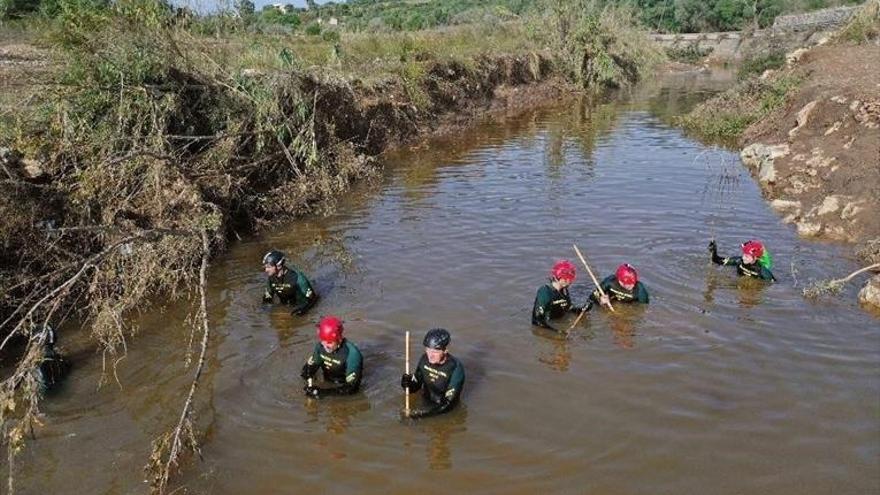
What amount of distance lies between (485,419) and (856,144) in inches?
524

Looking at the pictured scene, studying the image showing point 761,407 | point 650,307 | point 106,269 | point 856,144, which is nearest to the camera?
point 761,407

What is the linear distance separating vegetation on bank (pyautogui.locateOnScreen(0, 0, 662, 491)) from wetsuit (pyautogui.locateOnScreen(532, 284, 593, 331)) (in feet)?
14.1

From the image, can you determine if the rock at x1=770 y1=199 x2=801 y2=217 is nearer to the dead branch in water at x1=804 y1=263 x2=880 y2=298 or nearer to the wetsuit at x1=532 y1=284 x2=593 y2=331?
the dead branch in water at x1=804 y1=263 x2=880 y2=298

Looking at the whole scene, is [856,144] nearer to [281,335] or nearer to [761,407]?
[761,407]

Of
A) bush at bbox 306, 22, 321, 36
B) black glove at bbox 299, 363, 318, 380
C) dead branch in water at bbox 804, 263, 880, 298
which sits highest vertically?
bush at bbox 306, 22, 321, 36

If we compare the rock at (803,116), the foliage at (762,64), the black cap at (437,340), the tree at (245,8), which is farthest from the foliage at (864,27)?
the black cap at (437,340)

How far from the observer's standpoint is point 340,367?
7742 millimetres

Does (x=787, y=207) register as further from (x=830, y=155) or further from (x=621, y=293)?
(x=621, y=293)

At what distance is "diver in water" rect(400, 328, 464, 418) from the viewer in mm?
7074

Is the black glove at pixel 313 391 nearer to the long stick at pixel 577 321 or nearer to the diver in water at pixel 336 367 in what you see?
the diver in water at pixel 336 367

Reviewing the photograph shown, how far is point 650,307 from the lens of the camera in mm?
9984

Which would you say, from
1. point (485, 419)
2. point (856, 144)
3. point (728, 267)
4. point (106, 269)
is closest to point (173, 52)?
point (106, 269)

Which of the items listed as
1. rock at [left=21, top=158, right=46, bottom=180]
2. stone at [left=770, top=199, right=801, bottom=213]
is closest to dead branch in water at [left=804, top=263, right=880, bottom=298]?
stone at [left=770, top=199, right=801, bottom=213]

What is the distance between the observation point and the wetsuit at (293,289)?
9.91 metres
